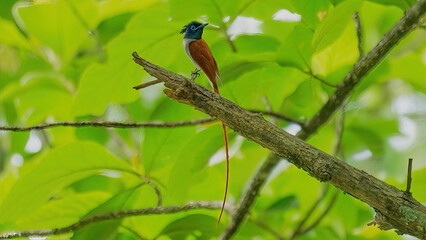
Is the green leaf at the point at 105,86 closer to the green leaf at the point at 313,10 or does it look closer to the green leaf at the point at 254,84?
the green leaf at the point at 254,84

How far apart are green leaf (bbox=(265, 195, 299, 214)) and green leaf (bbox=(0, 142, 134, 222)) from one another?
0.36 m

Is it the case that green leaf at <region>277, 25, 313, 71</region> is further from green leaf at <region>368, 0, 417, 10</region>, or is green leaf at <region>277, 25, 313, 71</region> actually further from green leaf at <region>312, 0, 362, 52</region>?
green leaf at <region>368, 0, 417, 10</region>

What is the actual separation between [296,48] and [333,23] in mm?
65

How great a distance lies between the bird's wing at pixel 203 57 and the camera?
75 centimetres

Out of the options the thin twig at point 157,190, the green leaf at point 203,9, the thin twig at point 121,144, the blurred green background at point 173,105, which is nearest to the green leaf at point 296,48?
Result: the blurred green background at point 173,105

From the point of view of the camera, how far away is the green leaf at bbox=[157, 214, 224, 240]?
3.26 ft

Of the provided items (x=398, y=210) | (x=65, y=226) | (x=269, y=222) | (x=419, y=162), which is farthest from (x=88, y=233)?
(x=419, y=162)

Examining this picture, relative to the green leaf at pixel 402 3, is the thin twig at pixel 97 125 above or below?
below

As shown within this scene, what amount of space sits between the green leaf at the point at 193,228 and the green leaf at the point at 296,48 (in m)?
0.33

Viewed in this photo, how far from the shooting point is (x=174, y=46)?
0.89 metres

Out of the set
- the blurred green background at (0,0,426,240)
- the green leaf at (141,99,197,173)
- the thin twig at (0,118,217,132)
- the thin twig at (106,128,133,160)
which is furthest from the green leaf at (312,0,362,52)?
the thin twig at (106,128,133,160)

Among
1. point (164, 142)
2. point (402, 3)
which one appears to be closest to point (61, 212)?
point (164, 142)

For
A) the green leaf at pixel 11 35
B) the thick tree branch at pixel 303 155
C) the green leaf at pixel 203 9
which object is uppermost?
the green leaf at pixel 11 35

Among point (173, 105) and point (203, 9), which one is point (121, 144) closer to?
point (173, 105)
